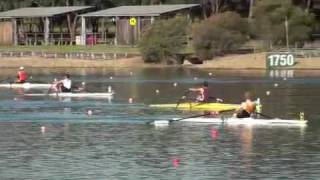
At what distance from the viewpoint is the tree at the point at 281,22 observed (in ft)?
305

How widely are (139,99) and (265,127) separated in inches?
688

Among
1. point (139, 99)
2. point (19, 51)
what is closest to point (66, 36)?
point (19, 51)

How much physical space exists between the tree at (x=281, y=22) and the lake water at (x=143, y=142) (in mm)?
35151

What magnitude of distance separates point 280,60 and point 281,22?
7.19m

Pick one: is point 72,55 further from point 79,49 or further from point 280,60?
point 280,60

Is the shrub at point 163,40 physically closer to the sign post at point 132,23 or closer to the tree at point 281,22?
the tree at point 281,22

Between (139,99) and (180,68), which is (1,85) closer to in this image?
(139,99)

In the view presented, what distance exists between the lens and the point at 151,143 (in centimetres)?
3297

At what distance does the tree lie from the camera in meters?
92.9

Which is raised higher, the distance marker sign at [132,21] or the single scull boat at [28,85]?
the distance marker sign at [132,21]

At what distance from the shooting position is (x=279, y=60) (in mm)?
87312

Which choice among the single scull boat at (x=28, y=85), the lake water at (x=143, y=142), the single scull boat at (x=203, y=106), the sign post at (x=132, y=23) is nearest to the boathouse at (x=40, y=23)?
the sign post at (x=132, y=23)

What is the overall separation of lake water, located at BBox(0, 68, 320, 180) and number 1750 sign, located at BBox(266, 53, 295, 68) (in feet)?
94.1

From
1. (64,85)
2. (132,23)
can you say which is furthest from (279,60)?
(64,85)
